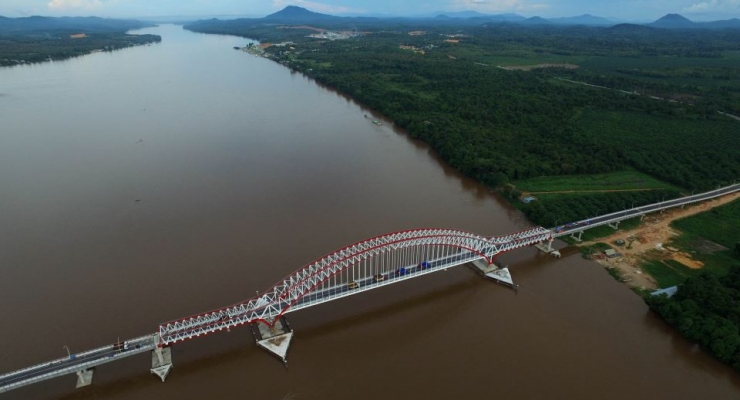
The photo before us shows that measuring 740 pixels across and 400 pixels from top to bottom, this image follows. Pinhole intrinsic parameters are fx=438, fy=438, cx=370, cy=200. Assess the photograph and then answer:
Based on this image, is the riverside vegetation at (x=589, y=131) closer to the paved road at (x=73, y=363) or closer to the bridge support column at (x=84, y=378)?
the paved road at (x=73, y=363)

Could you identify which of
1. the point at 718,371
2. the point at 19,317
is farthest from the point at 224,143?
the point at 718,371

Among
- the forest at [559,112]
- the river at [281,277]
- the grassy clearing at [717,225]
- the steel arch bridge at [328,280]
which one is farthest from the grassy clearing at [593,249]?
the grassy clearing at [717,225]

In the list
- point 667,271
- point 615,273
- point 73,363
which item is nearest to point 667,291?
point 615,273

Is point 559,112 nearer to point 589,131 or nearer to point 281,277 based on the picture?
point 589,131

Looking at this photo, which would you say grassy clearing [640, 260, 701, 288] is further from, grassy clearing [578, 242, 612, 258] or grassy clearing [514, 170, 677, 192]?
grassy clearing [514, 170, 677, 192]

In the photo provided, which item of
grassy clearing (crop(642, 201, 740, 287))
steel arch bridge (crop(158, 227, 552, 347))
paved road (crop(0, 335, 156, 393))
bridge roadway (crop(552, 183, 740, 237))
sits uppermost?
steel arch bridge (crop(158, 227, 552, 347))

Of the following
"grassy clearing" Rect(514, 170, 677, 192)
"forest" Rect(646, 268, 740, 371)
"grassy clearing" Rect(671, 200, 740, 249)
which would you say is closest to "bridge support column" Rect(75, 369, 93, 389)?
Answer: "forest" Rect(646, 268, 740, 371)

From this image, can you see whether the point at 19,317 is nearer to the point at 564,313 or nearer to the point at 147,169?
the point at 147,169
